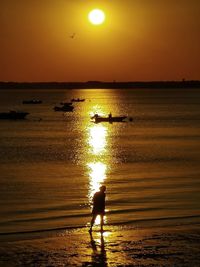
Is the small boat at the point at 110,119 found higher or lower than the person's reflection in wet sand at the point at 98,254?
higher

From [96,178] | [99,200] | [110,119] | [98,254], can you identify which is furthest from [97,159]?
[110,119]

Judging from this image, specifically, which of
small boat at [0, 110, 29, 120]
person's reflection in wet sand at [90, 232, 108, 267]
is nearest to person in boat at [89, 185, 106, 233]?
person's reflection in wet sand at [90, 232, 108, 267]

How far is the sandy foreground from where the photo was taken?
20375 mm

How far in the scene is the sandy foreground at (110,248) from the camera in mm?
20375

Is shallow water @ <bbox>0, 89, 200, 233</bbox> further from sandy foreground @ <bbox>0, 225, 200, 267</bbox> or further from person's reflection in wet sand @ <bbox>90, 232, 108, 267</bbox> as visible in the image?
person's reflection in wet sand @ <bbox>90, 232, 108, 267</bbox>

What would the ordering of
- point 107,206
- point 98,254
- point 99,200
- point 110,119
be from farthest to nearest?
point 110,119 → point 107,206 → point 99,200 → point 98,254

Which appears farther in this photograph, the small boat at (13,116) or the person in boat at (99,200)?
the small boat at (13,116)

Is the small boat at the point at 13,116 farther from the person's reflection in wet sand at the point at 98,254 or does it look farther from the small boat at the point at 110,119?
the person's reflection in wet sand at the point at 98,254

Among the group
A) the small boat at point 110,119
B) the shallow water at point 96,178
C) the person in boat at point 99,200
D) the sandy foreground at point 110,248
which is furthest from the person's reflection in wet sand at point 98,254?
the small boat at point 110,119

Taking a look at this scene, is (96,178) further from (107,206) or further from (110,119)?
(110,119)

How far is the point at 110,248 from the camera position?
2195 cm

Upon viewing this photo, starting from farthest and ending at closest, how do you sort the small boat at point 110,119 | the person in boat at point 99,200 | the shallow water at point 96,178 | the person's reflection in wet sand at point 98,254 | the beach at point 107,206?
the small boat at point 110,119 < the shallow water at point 96,178 < the person in boat at point 99,200 < the beach at point 107,206 < the person's reflection in wet sand at point 98,254

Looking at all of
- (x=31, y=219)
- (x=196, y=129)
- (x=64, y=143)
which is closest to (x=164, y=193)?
(x=31, y=219)

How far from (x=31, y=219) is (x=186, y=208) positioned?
7056 mm
